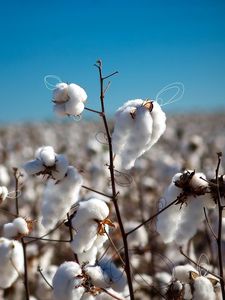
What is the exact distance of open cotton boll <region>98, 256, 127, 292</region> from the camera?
179 centimetres

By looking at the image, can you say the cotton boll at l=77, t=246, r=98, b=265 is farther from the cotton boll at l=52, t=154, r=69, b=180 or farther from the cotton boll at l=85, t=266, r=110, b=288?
the cotton boll at l=52, t=154, r=69, b=180

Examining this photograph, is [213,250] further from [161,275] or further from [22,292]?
[22,292]

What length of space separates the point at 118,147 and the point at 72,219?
1.01ft

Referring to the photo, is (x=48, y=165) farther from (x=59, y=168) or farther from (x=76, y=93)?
(x=76, y=93)

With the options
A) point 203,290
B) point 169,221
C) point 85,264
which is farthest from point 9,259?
point 203,290

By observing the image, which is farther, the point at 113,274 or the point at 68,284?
the point at 113,274

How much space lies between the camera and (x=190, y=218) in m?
1.72

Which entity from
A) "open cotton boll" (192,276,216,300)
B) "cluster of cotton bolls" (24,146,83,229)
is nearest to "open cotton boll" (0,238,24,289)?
"cluster of cotton bolls" (24,146,83,229)

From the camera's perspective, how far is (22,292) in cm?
353

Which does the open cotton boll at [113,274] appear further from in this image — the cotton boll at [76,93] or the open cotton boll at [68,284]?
the cotton boll at [76,93]

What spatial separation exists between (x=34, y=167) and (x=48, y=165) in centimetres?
5

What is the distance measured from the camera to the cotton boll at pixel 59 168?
173 cm

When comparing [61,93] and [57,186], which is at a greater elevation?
[61,93]

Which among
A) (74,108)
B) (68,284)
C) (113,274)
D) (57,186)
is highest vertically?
(74,108)
